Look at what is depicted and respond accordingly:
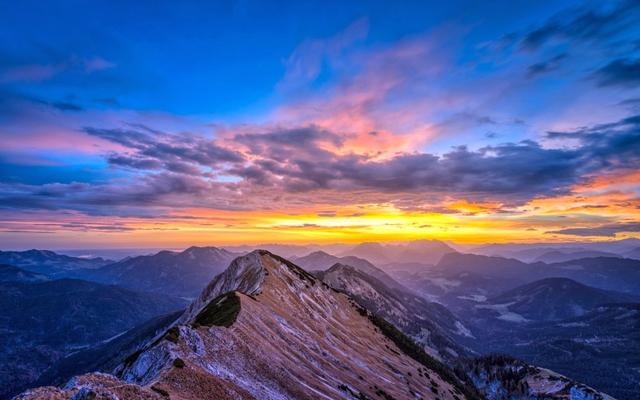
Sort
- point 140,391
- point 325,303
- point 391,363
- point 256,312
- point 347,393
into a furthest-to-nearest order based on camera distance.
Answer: point 325,303
point 391,363
point 256,312
point 347,393
point 140,391

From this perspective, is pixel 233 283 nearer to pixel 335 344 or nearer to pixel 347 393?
pixel 335 344

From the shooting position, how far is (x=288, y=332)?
391 ft

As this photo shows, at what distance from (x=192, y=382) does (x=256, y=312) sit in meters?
60.8

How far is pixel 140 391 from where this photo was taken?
129ft

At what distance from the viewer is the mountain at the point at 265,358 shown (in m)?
53.0

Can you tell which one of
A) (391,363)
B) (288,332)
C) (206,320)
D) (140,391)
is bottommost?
(391,363)

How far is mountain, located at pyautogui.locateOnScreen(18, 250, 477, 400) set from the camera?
5303 cm

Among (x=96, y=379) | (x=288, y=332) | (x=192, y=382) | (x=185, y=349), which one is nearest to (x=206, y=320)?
(x=288, y=332)

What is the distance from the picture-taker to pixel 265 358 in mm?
85750

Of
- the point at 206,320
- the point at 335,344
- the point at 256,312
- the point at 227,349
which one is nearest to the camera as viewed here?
the point at 227,349

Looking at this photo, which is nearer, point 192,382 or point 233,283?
point 192,382

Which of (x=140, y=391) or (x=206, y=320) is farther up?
(x=140, y=391)

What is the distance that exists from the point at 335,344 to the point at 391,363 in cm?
3992

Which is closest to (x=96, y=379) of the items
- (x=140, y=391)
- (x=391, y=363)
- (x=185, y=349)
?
(x=140, y=391)
